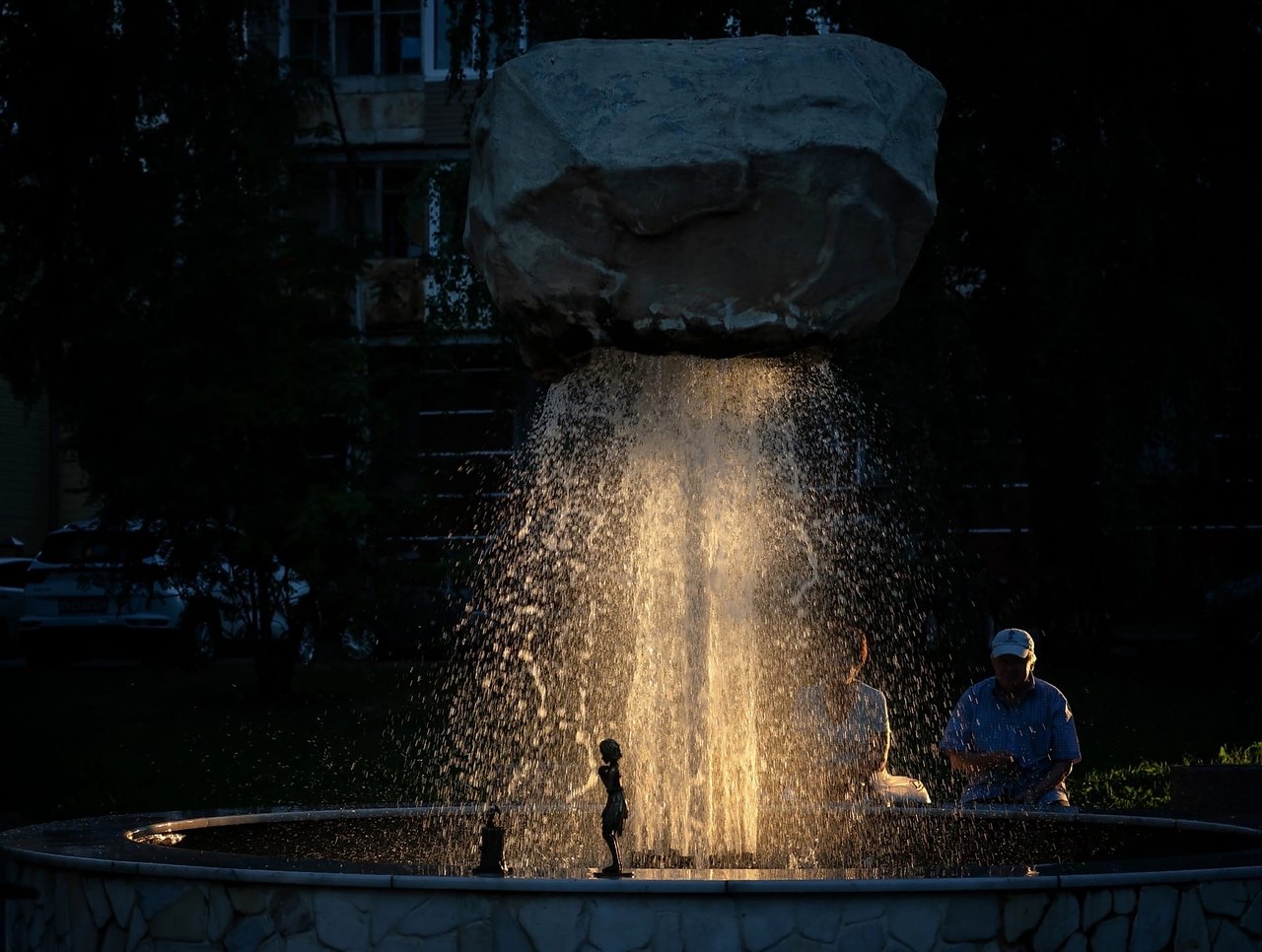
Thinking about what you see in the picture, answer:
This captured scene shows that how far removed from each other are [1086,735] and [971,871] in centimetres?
975

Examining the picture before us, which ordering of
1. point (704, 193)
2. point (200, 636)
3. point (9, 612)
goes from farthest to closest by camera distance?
point (9, 612), point (200, 636), point (704, 193)

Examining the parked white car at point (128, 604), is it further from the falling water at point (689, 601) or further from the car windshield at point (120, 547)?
the falling water at point (689, 601)

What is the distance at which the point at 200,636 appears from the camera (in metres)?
19.5

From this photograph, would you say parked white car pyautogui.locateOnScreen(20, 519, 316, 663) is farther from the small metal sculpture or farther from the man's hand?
the small metal sculpture

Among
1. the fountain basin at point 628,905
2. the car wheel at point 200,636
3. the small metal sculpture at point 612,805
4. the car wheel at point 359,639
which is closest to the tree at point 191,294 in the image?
the car wheel at point 200,636

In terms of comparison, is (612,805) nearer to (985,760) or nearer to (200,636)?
(985,760)

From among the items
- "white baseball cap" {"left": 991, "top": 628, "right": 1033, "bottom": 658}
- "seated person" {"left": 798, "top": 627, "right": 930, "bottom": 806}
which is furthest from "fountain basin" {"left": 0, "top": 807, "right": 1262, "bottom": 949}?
"seated person" {"left": 798, "top": 627, "right": 930, "bottom": 806}

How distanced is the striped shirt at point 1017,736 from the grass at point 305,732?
104 inches

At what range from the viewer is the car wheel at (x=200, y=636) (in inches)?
624

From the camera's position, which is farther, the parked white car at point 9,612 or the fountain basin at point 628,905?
the parked white car at point 9,612

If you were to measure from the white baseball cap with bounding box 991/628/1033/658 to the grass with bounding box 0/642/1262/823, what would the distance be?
2.84m

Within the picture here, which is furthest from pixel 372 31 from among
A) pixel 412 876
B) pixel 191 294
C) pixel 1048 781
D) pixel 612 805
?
pixel 412 876

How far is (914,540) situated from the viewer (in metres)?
15.1

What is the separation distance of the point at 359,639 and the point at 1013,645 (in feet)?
28.2
